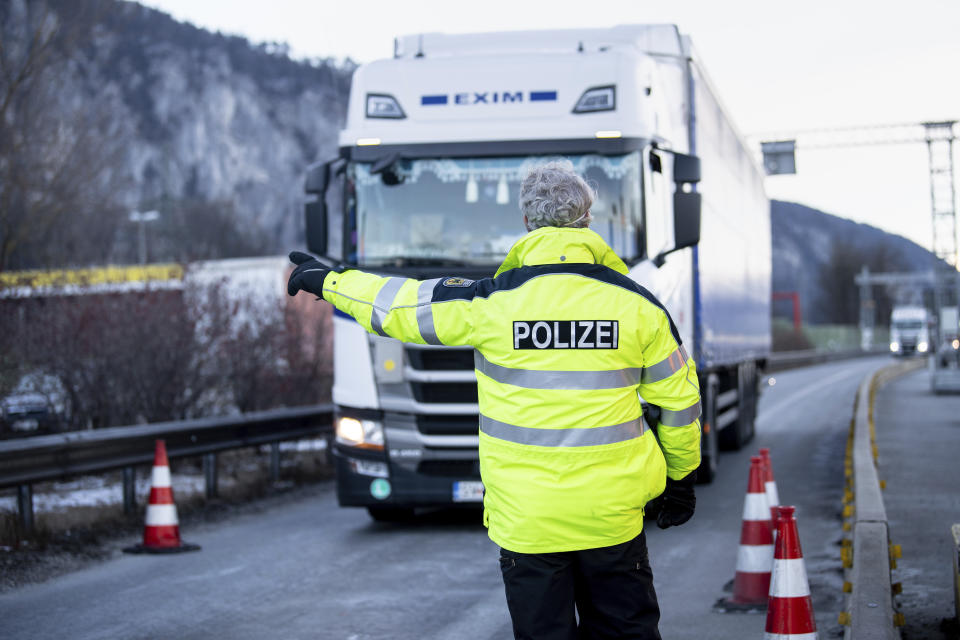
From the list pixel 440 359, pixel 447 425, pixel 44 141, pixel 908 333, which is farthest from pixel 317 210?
pixel 908 333

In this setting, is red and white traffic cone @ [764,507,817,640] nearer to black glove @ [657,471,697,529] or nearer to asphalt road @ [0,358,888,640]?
black glove @ [657,471,697,529]

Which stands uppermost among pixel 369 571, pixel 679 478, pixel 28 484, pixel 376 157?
pixel 376 157

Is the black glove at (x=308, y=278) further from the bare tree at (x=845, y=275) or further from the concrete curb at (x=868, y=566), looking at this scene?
the bare tree at (x=845, y=275)

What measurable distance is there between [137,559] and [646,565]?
5.90 metres

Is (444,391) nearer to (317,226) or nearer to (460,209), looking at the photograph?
(460,209)

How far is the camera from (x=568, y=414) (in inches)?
140

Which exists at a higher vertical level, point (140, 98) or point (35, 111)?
point (140, 98)

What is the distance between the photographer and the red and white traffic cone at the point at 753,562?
690 cm

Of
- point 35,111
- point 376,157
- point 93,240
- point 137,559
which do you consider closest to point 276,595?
point 137,559

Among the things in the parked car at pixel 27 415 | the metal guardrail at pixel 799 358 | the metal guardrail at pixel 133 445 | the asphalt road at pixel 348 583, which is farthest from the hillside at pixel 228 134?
the asphalt road at pixel 348 583

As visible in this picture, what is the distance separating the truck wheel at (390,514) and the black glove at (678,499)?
656 centimetres

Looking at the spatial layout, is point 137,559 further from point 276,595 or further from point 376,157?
point 376,157

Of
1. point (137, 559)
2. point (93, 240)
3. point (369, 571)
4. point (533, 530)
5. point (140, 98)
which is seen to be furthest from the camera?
point (140, 98)

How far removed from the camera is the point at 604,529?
11.6 feet
